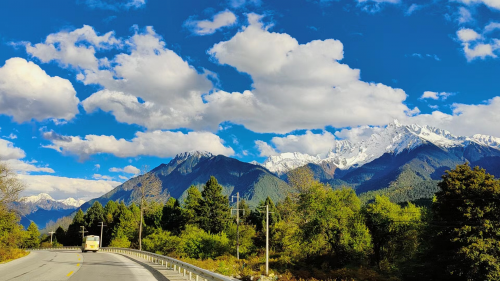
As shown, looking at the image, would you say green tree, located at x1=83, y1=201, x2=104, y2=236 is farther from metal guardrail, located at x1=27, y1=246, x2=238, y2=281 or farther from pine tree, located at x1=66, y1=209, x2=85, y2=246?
metal guardrail, located at x1=27, y1=246, x2=238, y2=281

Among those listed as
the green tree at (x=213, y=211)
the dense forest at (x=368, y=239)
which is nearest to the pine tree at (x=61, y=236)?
the dense forest at (x=368, y=239)

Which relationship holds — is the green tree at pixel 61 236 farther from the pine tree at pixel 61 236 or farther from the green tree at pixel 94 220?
the green tree at pixel 94 220

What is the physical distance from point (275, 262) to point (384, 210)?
59.7 ft

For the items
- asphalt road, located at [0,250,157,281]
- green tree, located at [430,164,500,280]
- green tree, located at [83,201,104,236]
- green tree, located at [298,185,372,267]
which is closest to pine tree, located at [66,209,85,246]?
green tree, located at [83,201,104,236]

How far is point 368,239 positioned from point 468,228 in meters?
18.2

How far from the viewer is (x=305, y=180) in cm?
5362

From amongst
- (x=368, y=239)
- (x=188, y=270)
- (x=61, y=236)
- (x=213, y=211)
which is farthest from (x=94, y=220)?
(x=188, y=270)

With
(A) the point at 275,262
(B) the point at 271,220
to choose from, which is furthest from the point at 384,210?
(B) the point at 271,220

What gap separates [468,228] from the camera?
30109 mm

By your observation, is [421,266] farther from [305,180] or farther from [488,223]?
[305,180]

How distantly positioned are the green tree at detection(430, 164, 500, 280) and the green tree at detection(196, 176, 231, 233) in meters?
46.6

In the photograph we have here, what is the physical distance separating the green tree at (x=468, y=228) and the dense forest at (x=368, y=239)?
0.25 ft

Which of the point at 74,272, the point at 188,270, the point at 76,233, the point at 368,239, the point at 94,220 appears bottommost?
the point at 76,233

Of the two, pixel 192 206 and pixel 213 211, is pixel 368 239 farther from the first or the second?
pixel 192 206
